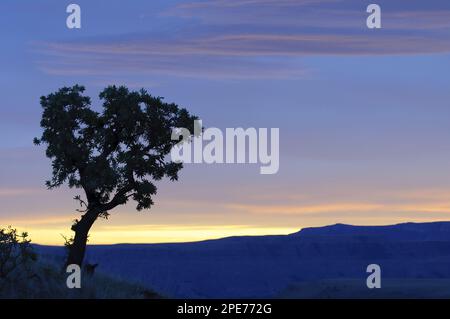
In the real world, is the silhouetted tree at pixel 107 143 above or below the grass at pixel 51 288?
above

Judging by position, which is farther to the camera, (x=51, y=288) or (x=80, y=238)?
(x=80, y=238)

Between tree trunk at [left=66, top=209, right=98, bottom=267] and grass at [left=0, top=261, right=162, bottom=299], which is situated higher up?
tree trunk at [left=66, top=209, right=98, bottom=267]

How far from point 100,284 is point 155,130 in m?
8.48

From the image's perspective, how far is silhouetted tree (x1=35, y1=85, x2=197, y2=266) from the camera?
43.3 m

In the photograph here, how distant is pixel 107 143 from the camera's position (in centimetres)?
4416

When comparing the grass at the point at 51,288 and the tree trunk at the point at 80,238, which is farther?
the tree trunk at the point at 80,238

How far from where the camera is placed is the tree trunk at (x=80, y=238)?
43250 mm

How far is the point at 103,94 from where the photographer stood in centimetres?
4409

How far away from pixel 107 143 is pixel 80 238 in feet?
17.0

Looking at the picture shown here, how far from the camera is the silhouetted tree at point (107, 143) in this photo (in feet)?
142

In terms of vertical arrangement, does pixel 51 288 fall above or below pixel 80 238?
below
